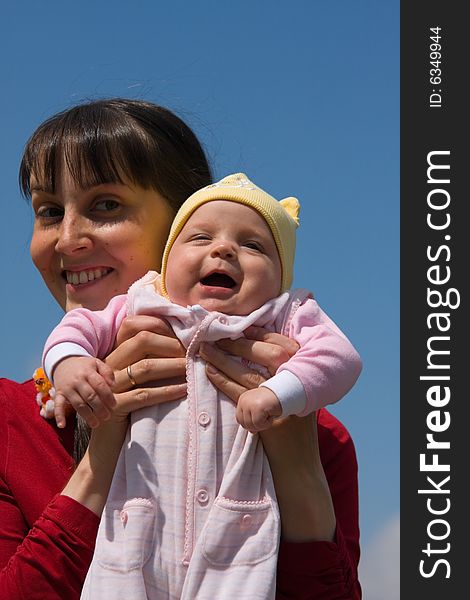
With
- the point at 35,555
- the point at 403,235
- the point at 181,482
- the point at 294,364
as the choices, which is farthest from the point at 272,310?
the point at 403,235

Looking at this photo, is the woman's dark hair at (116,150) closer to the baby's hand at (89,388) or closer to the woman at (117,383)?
the woman at (117,383)

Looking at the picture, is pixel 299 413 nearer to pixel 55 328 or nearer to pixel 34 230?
pixel 55 328

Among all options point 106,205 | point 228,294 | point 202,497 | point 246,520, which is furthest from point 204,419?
point 106,205

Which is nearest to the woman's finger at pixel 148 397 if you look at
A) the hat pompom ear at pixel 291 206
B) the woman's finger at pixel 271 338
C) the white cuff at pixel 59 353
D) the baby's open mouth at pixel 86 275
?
the white cuff at pixel 59 353

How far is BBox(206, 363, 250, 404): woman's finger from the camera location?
3.74 m

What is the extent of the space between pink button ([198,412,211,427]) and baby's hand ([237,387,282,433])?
14 cm

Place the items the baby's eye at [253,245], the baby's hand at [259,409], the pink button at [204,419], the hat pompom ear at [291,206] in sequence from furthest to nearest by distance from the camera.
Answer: the hat pompom ear at [291,206], the baby's eye at [253,245], the pink button at [204,419], the baby's hand at [259,409]

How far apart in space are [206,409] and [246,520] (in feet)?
1.29

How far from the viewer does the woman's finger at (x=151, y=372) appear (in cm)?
385

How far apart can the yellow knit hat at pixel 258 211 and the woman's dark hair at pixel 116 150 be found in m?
0.49

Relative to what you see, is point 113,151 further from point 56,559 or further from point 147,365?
point 56,559

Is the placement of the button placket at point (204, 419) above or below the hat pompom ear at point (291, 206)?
below

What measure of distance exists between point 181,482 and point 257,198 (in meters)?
1.11

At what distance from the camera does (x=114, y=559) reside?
3590 mm
